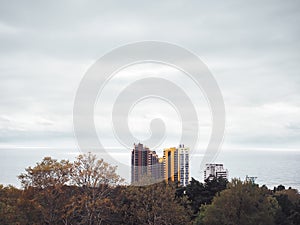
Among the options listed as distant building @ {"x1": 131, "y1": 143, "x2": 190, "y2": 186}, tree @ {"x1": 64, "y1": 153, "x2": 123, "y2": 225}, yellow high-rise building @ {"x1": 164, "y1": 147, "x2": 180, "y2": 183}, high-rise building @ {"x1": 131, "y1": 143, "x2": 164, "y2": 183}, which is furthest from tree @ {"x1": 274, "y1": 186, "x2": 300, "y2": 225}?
yellow high-rise building @ {"x1": 164, "y1": 147, "x2": 180, "y2": 183}

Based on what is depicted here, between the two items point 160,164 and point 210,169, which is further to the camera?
point 210,169

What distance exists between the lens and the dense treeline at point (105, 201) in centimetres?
1603

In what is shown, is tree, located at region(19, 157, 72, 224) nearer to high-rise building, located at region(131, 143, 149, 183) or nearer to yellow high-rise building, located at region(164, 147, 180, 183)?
high-rise building, located at region(131, 143, 149, 183)

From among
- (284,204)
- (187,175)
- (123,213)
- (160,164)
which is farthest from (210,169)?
(123,213)

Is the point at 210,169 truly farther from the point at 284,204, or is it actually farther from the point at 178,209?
the point at 178,209

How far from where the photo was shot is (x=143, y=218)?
18.5 meters

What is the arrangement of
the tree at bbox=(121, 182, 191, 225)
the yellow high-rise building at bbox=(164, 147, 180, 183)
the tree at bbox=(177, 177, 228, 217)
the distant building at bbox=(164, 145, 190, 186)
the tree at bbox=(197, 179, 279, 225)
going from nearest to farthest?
the tree at bbox=(197, 179, 279, 225) → the tree at bbox=(121, 182, 191, 225) → the tree at bbox=(177, 177, 228, 217) → the yellow high-rise building at bbox=(164, 147, 180, 183) → the distant building at bbox=(164, 145, 190, 186)

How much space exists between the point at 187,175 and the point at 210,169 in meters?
11.8

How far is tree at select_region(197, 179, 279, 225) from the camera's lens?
620 inches

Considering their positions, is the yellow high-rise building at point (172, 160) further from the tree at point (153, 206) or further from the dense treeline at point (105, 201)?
the tree at point (153, 206)

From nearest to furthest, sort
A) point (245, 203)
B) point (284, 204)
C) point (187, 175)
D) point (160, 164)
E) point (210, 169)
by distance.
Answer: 1. point (245, 203)
2. point (284, 204)
3. point (160, 164)
4. point (187, 175)
5. point (210, 169)

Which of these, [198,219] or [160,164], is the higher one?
[160,164]

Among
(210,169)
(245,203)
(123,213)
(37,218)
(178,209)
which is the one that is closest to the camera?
(245,203)

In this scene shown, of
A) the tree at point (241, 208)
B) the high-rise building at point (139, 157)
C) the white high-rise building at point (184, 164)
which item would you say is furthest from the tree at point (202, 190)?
the white high-rise building at point (184, 164)
